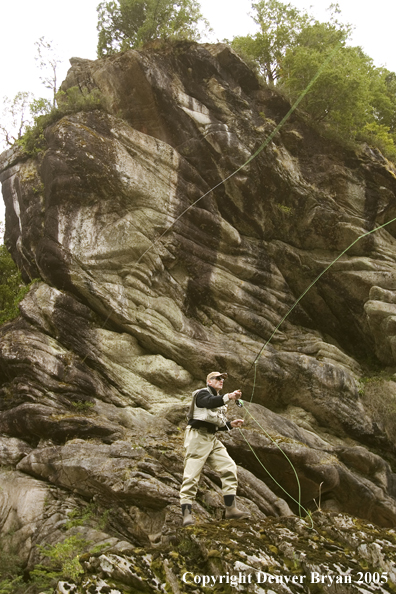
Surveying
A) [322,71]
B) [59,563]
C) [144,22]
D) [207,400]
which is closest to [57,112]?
[144,22]

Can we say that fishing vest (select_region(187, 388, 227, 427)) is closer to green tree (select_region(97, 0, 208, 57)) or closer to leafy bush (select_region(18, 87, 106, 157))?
leafy bush (select_region(18, 87, 106, 157))

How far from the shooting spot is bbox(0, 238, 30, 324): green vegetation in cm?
1586

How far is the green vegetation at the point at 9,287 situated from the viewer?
15.9 m

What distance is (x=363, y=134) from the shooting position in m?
21.3

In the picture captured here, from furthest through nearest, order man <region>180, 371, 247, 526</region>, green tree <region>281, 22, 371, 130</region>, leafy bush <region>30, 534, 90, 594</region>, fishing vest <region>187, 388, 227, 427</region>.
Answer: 1. green tree <region>281, 22, 371, 130</region>
2. fishing vest <region>187, 388, 227, 427</region>
3. man <region>180, 371, 247, 526</region>
4. leafy bush <region>30, 534, 90, 594</region>

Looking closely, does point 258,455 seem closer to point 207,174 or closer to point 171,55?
point 207,174

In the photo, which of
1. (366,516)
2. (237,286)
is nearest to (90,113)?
(237,286)

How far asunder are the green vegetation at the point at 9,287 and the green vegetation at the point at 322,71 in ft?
43.5

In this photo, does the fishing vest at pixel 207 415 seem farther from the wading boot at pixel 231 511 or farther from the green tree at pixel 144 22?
the green tree at pixel 144 22

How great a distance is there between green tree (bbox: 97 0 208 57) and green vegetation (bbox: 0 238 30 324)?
32.5 feet

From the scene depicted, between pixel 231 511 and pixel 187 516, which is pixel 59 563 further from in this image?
pixel 231 511

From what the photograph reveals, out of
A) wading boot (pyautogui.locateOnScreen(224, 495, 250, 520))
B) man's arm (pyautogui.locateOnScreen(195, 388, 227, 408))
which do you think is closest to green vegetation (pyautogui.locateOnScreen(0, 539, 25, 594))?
wading boot (pyautogui.locateOnScreen(224, 495, 250, 520))

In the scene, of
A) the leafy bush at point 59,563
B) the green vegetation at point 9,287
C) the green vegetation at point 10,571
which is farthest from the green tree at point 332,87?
the green vegetation at point 10,571

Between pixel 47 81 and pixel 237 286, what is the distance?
12.6m
